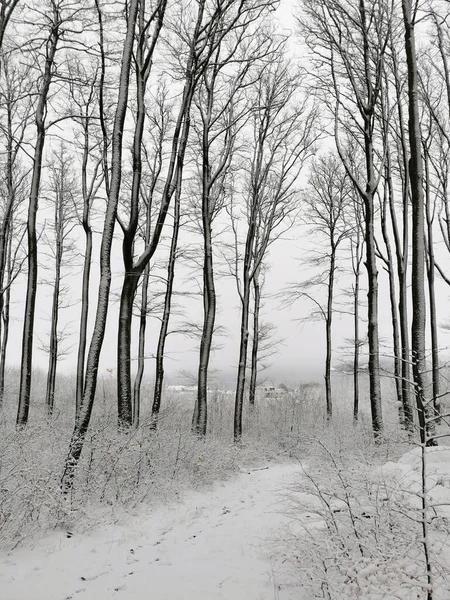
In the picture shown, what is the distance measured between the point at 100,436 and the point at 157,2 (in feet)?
27.1

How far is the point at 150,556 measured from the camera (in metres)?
4.14

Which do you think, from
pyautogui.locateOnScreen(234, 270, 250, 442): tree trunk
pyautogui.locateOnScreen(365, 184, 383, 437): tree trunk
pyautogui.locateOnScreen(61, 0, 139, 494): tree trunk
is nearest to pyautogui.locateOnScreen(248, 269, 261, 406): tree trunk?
pyautogui.locateOnScreen(234, 270, 250, 442): tree trunk

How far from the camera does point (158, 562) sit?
4.00 meters

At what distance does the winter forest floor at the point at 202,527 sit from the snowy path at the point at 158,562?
1cm

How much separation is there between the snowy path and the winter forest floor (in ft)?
0.05

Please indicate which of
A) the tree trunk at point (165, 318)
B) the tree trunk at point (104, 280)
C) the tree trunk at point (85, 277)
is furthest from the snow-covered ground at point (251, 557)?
the tree trunk at point (85, 277)

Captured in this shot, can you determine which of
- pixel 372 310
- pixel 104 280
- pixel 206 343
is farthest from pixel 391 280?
pixel 104 280

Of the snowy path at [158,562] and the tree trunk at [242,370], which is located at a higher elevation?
the tree trunk at [242,370]

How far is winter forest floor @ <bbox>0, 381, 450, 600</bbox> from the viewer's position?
284cm

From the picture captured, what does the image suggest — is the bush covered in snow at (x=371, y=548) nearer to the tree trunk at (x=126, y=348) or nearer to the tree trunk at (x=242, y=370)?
the tree trunk at (x=126, y=348)

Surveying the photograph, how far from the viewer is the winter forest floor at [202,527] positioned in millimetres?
2842

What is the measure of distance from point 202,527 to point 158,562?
4.16ft

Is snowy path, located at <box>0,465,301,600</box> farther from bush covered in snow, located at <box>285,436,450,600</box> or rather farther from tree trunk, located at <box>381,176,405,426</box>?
tree trunk, located at <box>381,176,405,426</box>

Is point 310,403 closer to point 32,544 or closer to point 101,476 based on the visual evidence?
point 101,476
